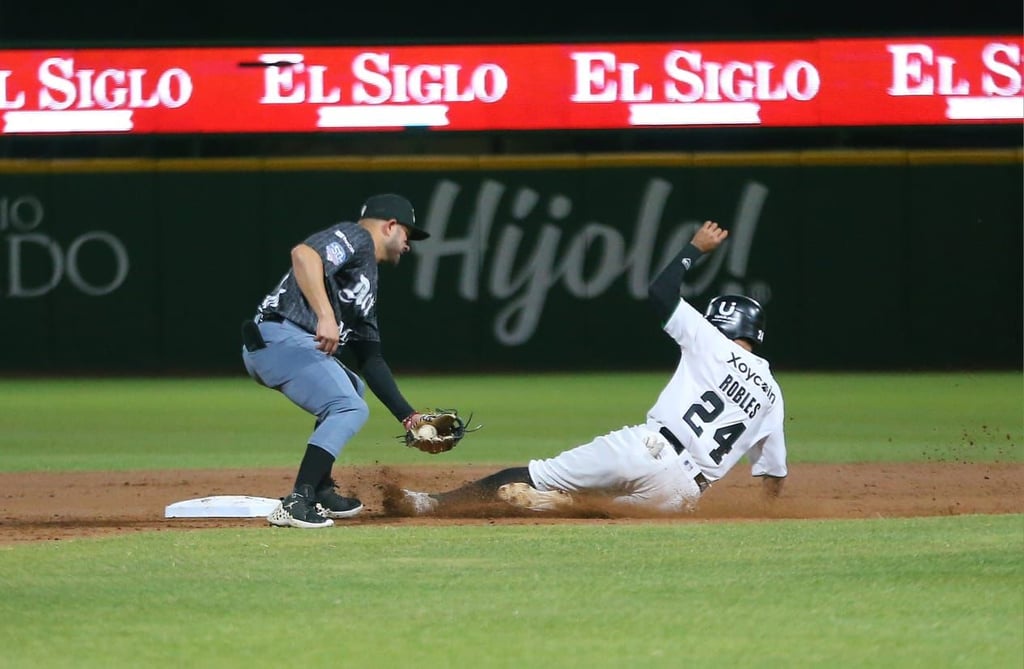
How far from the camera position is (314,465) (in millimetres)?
6301

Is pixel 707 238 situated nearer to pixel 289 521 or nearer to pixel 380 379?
pixel 380 379

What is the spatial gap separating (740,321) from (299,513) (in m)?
1.83

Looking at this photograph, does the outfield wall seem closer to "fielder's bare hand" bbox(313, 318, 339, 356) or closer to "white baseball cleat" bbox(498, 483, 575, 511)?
"white baseball cleat" bbox(498, 483, 575, 511)

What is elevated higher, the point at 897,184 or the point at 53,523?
the point at 897,184

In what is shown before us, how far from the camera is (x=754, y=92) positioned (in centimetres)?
1573

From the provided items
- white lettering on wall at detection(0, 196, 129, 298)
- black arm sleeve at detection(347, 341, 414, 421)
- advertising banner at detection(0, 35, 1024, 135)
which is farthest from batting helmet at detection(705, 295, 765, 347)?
white lettering on wall at detection(0, 196, 129, 298)

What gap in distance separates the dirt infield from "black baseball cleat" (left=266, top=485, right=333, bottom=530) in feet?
0.57

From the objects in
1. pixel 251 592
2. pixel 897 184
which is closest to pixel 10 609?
pixel 251 592

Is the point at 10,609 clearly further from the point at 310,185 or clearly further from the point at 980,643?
the point at 310,185

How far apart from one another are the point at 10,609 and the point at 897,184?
1279 cm

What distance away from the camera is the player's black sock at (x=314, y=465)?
628 cm

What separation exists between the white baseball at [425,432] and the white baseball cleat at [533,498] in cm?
39

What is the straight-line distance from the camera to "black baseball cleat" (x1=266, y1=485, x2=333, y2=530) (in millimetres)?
6285

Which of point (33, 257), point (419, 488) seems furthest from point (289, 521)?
point (33, 257)
